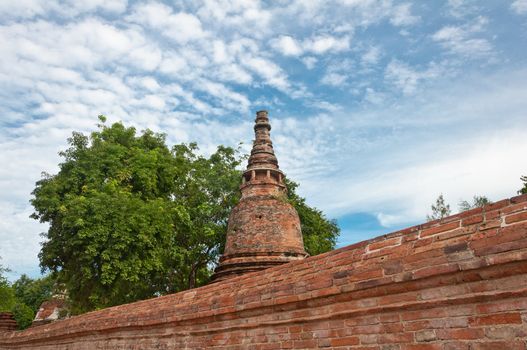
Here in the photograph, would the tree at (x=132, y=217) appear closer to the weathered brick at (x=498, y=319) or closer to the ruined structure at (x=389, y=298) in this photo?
the ruined structure at (x=389, y=298)

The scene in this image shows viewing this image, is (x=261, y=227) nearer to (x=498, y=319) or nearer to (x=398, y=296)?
(x=398, y=296)

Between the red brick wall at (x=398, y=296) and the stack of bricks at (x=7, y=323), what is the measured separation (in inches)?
564

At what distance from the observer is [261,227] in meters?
12.7

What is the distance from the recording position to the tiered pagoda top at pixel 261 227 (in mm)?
12031

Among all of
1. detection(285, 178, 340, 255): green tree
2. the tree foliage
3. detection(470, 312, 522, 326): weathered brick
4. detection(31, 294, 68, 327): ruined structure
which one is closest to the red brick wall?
detection(470, 312, 522, 326): weathered brick

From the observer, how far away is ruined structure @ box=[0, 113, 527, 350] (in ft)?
10.6

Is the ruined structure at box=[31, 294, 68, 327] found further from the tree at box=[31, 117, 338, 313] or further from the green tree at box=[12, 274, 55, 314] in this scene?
the green tree at box=[12, 274, 55, 314]

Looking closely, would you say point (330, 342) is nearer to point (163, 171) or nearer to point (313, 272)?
point (313, 272)

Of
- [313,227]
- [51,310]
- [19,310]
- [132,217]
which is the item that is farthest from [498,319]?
[19,310]

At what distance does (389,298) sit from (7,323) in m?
17.9

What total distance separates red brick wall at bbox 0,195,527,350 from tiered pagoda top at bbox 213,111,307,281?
5.62m

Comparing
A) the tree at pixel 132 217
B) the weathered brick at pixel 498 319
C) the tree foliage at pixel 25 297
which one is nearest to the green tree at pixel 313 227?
the tree at pixel 132 217

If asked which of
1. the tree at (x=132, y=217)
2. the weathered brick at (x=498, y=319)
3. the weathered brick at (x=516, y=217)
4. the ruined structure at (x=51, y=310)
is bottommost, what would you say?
the weathered brick at (x=498, y=319)

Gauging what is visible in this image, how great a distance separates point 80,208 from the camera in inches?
543
